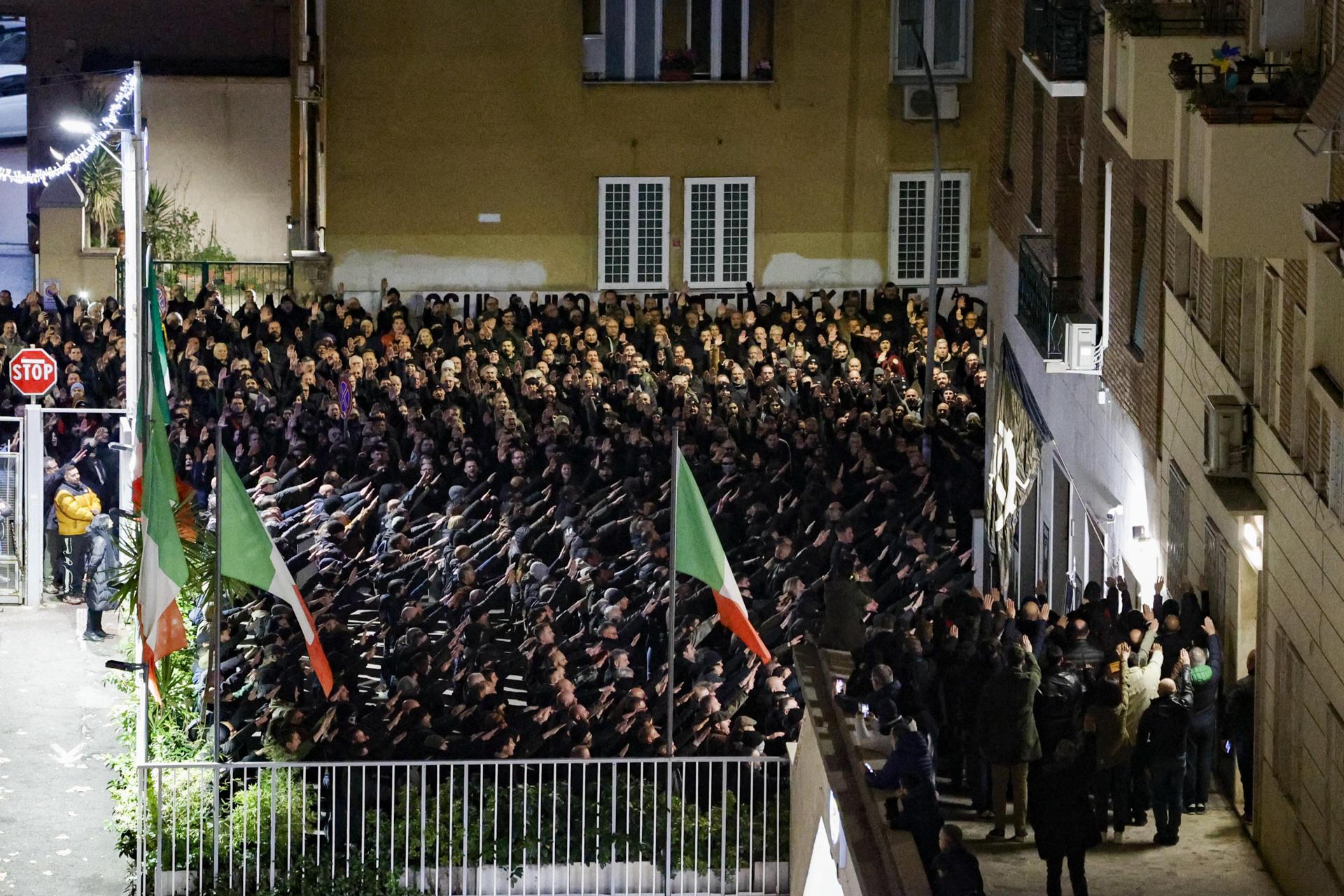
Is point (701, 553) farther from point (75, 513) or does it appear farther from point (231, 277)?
point (231, 277)

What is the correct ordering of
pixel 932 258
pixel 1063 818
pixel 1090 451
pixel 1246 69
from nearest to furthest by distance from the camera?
pixel 1063 818, pixel 1246 69, pixel 1090 451, pixel 932 258

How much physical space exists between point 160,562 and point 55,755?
354 cm

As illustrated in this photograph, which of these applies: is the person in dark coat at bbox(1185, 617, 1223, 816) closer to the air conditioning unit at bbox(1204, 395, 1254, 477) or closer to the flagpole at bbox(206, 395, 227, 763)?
the air conditioning unit at bbox(1204, 395, 1254, 477)

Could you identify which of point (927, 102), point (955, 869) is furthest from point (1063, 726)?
point (927, 102)

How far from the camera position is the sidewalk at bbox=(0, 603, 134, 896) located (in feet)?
68.3

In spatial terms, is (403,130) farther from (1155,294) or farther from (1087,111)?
(1155,294)

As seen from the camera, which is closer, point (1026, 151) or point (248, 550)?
point (248, 550)

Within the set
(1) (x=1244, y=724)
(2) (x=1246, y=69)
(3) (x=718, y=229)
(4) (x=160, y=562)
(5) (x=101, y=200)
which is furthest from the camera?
(5) (x=101, y=200)

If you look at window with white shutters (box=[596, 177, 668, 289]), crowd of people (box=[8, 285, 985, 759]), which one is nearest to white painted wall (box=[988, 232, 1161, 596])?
crowd of people (box=[8, 285, 985, 759])

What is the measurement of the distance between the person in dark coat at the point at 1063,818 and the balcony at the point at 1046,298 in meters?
9.00

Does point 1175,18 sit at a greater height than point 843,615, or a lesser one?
greater

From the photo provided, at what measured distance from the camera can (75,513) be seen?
1059 inches

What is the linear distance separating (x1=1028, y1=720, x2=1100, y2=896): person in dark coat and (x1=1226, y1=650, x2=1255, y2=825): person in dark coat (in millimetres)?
2414

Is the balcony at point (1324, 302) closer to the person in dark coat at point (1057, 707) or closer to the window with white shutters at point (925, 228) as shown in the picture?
the person in dark coat at point (1057, 707)
